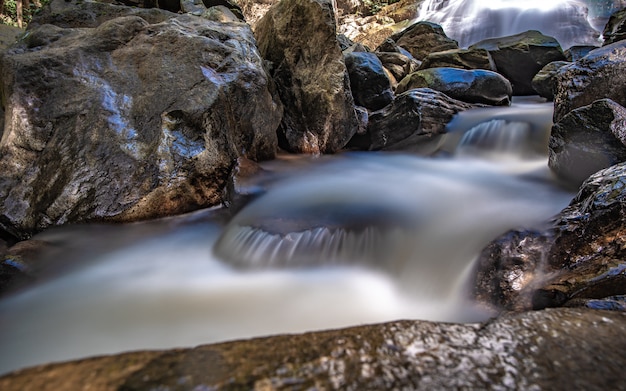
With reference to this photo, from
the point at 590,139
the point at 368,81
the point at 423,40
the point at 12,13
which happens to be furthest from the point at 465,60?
the point at 12,13

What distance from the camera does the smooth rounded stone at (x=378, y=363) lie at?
3.43 feet

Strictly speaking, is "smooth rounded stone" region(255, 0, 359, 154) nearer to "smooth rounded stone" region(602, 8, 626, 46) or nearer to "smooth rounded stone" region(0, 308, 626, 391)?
"smooth rounded stone" region(0, 308, 626, 391)

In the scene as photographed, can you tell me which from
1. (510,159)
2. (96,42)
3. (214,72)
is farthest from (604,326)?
(96,42)

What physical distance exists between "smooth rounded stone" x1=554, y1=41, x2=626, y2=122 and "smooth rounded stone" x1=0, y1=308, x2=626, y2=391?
15.3 ft

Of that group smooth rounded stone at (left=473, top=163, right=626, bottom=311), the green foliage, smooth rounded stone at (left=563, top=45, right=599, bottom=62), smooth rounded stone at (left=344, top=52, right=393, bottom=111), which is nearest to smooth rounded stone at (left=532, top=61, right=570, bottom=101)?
smooth rounded stone at (left=563, top=45, right=599, bottom=62)

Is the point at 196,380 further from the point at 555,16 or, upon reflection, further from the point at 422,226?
the point at 555,16

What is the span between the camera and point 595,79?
15.9 feet

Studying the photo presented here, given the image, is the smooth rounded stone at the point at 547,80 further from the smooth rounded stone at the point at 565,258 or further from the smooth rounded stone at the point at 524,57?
the smooth rounded stone at the point at 565,258

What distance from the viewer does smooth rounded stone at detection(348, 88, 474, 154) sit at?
281 inches

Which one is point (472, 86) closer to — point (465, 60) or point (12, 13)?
point (465, 60)

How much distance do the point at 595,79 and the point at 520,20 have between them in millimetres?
16589

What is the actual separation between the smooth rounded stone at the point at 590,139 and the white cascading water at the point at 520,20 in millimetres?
15092

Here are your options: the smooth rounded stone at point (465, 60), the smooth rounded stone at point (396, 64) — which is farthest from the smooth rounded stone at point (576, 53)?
the smooth rounded stone at point (396, 64)

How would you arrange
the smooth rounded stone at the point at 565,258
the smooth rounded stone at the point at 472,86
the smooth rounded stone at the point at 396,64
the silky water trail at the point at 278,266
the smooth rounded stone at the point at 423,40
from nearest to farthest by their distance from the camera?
the smooth rounded stone at the point at 565,258
the silky water trail at the point at 278,266
the smooth rounded stone at the point at 472,86
the smooth rounded stone at the point at 396,64
the smooth rounded stone at the point at 423,40
